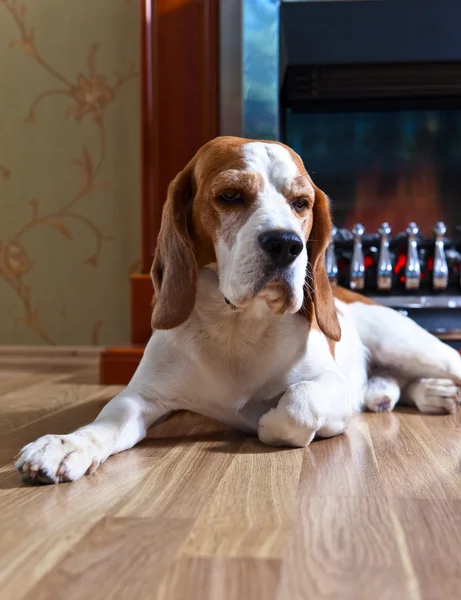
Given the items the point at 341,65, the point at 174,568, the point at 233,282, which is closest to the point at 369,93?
the point at 341,65

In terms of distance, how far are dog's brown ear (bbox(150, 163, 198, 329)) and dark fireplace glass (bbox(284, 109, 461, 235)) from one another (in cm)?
136

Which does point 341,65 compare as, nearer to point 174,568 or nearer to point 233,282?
point 233,282

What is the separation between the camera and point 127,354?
2506 mm

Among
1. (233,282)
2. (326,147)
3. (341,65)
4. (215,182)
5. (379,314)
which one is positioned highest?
(341,65)

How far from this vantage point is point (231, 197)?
139cm

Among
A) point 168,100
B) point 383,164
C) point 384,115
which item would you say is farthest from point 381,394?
point 168,100

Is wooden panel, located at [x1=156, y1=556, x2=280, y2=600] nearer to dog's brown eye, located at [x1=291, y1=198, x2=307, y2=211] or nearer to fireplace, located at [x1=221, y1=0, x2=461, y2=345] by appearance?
dog's brown eye, located at [x1=291, y1=198, x2=307, y2=211]

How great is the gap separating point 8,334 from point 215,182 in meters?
2.08

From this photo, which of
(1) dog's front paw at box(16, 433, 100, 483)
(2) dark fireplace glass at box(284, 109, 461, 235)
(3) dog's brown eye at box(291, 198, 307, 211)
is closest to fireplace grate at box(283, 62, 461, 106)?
(2) dark fireplace glass at box(284, 109, 461, 235)

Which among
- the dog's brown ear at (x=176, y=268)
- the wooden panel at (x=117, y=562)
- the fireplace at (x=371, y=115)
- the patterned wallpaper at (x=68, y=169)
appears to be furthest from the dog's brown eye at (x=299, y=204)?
the patterned wallpaper at (x=68, y=169)

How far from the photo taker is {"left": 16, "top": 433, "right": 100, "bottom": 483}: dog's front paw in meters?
1.14

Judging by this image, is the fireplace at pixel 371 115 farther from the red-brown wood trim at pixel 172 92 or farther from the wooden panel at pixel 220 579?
the wooden panel at pixel 220 579

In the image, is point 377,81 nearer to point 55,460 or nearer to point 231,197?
point 231,197

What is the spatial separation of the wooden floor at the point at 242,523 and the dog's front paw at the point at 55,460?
2cm
